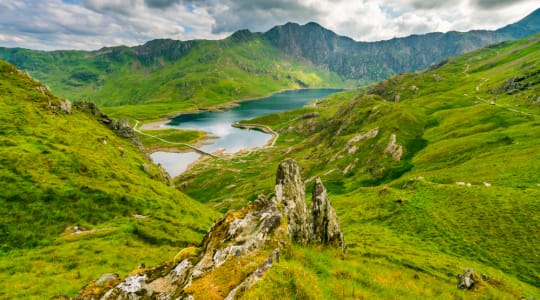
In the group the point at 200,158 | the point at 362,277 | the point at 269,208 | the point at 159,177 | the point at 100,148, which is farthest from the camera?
the point at 200,158

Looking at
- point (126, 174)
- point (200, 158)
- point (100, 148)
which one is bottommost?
point (200, 158)

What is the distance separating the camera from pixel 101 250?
32094 mm

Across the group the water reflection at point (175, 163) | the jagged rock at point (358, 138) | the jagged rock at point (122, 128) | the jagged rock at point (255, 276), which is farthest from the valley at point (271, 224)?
the water reflection at point (175, 163)

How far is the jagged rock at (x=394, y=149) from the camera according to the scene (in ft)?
320

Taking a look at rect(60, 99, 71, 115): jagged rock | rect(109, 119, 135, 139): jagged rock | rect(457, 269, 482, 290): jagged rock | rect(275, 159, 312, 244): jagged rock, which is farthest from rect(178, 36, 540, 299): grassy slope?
rect(60, 99, 71, 115): jagged rock

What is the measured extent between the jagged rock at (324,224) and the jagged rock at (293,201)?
1314 millimetres

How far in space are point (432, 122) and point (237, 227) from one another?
131m

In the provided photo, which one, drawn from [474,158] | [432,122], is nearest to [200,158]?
[432,122]

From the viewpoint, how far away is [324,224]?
85.1 ft

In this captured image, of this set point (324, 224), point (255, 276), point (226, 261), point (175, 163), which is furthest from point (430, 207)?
point (175, 163)

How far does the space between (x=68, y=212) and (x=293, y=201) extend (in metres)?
36.5

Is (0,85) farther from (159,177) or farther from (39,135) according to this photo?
(159,177)

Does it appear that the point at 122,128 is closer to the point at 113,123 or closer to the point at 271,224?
the point at 113,123

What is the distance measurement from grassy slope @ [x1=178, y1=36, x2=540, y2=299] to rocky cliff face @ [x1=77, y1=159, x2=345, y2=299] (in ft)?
5.11
